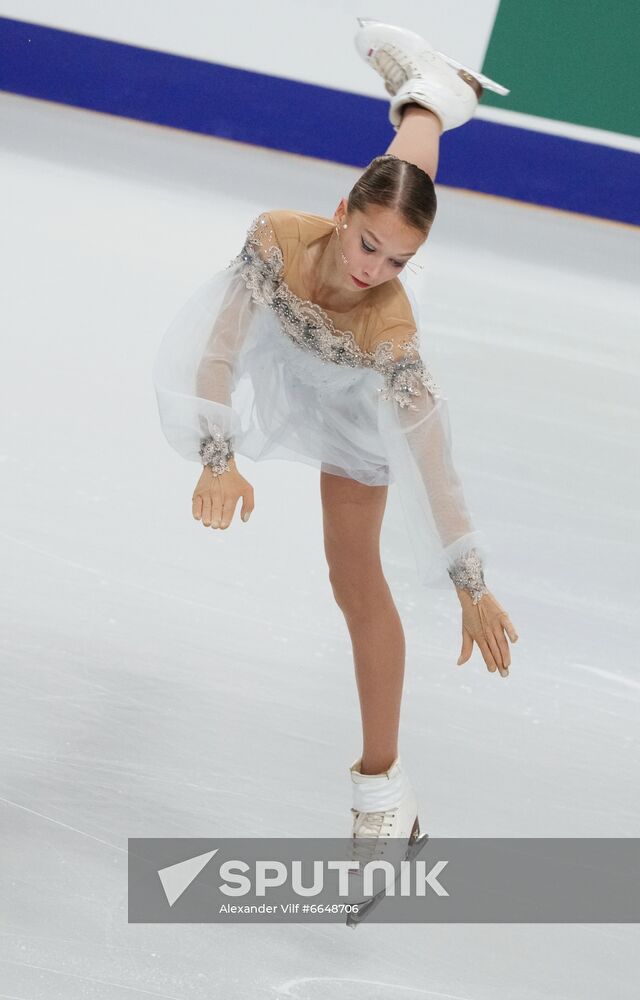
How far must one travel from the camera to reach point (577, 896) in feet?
5.82

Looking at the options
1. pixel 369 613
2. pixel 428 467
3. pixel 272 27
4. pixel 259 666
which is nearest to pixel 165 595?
pixel 259 666

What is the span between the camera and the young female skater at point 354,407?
5.13 feet

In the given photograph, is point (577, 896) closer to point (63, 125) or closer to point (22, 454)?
point (22, 454)

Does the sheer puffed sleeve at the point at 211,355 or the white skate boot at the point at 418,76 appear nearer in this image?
the sheer puffed sleeve at the point at 211,355

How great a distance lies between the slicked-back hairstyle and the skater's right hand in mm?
387

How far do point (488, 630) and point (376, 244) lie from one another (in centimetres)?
52

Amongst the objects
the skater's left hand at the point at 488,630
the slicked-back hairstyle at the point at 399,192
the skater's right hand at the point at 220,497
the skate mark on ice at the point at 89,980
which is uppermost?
the slicked-back hairstyle at the point at 399,192

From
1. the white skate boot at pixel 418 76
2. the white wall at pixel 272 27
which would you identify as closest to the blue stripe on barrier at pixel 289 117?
the white wall at pixel 272 27

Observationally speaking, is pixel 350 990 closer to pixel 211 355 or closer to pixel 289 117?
pixel 211 355

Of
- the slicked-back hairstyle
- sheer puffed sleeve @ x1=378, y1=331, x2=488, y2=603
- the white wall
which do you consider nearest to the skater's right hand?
sheer puffed sleeve @ x1=378, y1=331, x2=488, y2=603

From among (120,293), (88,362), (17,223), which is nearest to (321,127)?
(17,223)

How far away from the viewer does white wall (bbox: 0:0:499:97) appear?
21.9 ft

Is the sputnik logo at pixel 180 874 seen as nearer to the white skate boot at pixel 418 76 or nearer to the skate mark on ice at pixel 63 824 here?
the skate mark on ice at pixel 63 824

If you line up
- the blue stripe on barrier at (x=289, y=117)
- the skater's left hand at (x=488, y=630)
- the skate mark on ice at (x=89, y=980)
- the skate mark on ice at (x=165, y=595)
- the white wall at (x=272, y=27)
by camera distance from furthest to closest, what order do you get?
the blue stripe on barrier at (x=289, y=117)
the white wall at (x=272, y=27)
the skate mark on ice at (x=165, y=595)
the skater's left hand at (x=488, y=630)
the skate mark on ice at (x=89, y=980)
